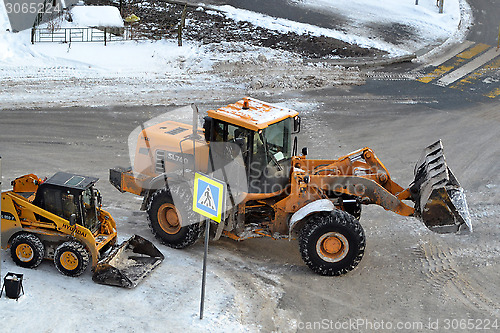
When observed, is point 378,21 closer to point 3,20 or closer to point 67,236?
point 3,20

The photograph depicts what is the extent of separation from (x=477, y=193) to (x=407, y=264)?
416 cm

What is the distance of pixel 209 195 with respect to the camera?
9.67m

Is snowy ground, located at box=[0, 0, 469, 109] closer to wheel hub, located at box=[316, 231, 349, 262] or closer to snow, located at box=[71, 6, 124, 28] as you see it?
snow, located at box=[71, 6, 124, 28]

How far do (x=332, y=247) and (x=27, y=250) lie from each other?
5.22m

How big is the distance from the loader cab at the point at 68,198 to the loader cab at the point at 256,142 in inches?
91.9

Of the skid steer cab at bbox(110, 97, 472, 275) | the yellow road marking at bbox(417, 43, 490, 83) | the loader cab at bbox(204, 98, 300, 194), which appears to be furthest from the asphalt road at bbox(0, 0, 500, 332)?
the loader cab at bbox(204, 98, 300, 194)

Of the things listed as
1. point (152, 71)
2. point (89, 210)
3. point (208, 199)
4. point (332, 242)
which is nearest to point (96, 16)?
point (152, 71)

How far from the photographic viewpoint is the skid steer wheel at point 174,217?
12.2 metres

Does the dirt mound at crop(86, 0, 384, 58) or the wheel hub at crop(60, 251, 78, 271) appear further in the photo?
the dirt mound at crop(86, 0, 384, 58)

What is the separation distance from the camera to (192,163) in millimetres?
12656

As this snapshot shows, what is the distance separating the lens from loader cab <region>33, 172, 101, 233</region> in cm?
A: 1138

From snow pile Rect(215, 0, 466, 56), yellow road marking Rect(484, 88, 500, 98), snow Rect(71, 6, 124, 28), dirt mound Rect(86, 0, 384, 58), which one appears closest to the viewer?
yellow road marking Rect(484, 88, 500, 98)

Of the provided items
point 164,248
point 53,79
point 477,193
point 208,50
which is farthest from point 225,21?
point 164,248

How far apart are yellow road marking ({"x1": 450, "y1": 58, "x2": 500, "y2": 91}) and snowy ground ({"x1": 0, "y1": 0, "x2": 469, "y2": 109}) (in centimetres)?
315
